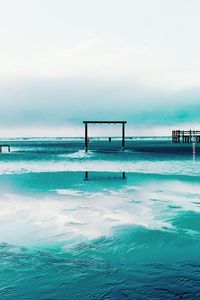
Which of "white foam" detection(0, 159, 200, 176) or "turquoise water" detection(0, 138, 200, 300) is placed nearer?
"turquoise water" detection(0, 138, 200, 300)

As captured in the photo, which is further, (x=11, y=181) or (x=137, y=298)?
(x=11, y=181)

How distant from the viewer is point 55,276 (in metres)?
6.25

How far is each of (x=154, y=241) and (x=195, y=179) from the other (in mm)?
13902

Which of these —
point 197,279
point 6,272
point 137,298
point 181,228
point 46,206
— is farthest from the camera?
point 46,206

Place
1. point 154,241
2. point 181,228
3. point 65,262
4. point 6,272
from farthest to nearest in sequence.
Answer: point 181,228 → point 154,241 → point 65,262 → point 6,272

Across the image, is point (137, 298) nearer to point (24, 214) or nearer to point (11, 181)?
point (24, 214)

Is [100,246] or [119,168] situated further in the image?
[119,168]

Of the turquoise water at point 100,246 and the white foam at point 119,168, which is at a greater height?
the turquoise water at point 100,246

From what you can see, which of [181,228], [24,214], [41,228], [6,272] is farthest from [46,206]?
[6,272]

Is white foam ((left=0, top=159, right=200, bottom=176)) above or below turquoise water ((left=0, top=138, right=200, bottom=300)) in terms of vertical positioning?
below

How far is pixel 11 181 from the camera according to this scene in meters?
21.4

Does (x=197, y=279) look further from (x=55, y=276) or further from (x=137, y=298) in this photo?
(x=55, y=276)

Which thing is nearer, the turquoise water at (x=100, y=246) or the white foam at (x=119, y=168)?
the turquoise water at (x=100, y=246)

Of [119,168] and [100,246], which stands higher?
[100,246]
